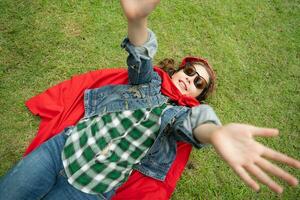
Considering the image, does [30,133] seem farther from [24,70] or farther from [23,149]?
[24,70]

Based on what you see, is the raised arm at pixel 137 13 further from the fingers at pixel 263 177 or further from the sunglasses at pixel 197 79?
the fingers at pixel 263 177

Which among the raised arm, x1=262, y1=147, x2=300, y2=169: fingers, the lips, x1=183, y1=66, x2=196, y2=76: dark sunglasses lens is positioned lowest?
the lips

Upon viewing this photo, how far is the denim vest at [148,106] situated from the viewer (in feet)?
7.22

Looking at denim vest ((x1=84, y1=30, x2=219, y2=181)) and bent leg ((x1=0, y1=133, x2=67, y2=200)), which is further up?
denim vest ((x1=84, y1=30, x2=219, y2=181))

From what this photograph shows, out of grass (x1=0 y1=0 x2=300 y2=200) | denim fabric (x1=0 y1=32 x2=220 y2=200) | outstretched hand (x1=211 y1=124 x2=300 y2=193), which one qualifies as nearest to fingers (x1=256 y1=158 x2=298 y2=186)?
outstretched hand (x1=211 y1=124 x2=300 y2=193)

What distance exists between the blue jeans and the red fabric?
294 mm

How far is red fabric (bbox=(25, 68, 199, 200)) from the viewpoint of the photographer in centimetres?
289

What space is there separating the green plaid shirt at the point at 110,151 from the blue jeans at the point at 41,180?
8 centimetres

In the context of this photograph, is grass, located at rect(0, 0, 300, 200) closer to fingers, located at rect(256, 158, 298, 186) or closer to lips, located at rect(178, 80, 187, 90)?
lips, located at rect(178, 80, 187, 90)

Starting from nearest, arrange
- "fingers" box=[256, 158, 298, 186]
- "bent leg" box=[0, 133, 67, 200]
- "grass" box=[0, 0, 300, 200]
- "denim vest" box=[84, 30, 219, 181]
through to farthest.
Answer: "fingers" box=[256, 158, 298, 186] < "denim vest" box=[84, 30, 219, 181] < "bent leg" box=[0, 133, 67, 200] < "grass" box=[0, 0, 300, 200]

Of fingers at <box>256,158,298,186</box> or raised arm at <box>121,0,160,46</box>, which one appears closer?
fingers at <box>256,158,298,186</box>

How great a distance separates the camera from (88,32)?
12.2 feet

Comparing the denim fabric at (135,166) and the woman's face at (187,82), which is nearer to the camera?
the denim fabric at (135,166)

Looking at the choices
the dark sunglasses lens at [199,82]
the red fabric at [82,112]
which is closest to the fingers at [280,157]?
the red fabric at [82,112]
